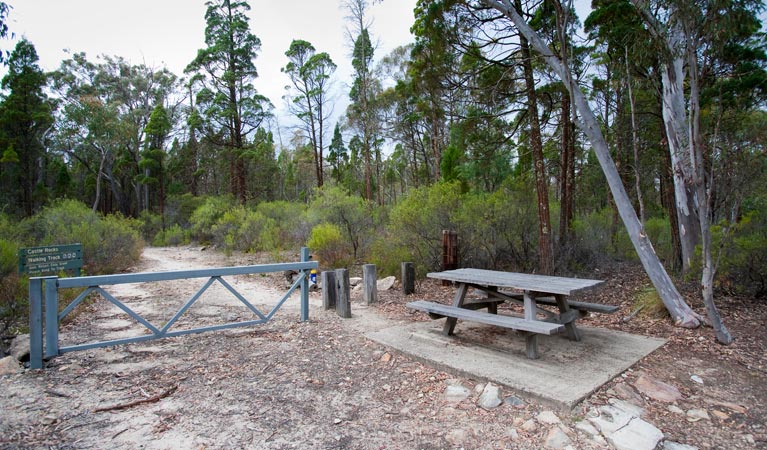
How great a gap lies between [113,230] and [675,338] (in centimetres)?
1392

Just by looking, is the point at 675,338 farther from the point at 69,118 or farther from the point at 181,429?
the point at 69,118

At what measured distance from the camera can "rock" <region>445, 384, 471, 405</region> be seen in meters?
3.33

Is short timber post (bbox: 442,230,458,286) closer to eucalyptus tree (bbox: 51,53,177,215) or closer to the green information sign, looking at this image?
the green information sign

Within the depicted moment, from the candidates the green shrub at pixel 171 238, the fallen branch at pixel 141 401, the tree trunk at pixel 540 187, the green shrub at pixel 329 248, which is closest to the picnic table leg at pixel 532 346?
the fallen branch at pixel 141 401

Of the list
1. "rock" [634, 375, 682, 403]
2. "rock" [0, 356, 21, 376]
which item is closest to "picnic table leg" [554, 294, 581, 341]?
"rock" [634, 375, 682, 403]

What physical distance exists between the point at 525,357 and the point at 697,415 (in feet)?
4.51

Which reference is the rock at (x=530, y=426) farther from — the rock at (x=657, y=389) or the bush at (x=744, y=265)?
the bush at (x=744, y=265)

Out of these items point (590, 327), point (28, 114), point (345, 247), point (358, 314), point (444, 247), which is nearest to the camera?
point (590, 327)

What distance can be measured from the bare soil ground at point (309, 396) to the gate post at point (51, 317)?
137mm

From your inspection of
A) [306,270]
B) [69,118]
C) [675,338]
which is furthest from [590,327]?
[69,118]

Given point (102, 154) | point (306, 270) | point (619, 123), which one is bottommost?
point (306, 270)

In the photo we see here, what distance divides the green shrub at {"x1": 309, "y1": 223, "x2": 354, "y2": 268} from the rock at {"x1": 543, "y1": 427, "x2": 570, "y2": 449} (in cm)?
768

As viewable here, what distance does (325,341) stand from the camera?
4848mm

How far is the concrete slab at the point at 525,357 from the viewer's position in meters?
3.36
